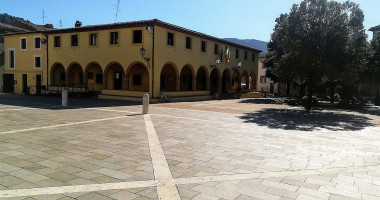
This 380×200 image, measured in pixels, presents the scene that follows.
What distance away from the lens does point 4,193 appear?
13.7 ft

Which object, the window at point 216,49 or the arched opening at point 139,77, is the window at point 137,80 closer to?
the arched opening at point 139,77

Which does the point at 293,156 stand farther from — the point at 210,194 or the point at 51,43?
the point at 51,43

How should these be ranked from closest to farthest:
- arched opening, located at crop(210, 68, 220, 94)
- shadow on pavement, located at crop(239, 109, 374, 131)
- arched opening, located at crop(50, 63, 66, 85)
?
shadow on pavement, located at crop(239, 109, 374, 131) < arched opening, located at crop(50, 63, 66, 85) < arched opening, located at crop(210, 68, 220, 94)

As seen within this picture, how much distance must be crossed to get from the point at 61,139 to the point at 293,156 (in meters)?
6.13

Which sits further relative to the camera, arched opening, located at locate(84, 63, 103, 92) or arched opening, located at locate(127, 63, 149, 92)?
arched opening, located at locate(84, 63, 103, 92)

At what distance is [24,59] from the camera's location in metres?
31.6

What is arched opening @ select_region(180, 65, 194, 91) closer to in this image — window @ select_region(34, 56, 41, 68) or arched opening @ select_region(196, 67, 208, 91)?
arched opening @ select_region(196, 67, 208, 91)

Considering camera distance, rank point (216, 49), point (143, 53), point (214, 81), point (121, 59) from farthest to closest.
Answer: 1. point (214, 81)
2. point (216, 49)
3. point (121, 59)
4. point (143, 53)

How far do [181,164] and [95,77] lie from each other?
2469cm

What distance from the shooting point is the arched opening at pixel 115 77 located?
88.7 ft

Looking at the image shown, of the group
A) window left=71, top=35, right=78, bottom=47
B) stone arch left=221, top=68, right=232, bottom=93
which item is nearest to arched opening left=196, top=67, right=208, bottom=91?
stone arch left=221, top=68, right=232, bottom=93

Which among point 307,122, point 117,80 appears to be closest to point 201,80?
point 117,80

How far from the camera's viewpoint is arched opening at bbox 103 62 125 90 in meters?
27.0

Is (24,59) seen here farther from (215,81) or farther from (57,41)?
(215,81)
